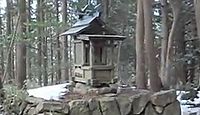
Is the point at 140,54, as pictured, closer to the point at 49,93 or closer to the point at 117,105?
the point at 117,105

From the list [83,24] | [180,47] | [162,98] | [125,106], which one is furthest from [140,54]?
[180,47]

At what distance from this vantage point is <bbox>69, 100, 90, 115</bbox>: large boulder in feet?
22.5

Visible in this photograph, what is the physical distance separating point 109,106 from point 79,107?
2.14ft

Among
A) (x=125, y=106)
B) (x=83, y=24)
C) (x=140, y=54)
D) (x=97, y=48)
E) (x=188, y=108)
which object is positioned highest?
(x=83, y=24)

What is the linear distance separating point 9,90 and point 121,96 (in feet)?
8.81

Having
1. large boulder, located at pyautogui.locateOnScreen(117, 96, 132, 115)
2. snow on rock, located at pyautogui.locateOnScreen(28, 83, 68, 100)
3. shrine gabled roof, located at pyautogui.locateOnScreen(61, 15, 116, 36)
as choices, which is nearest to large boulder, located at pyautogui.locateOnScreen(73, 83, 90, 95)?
snow on rock, located at pyautogui.locateOnScreen(28, 83, 68, 100)

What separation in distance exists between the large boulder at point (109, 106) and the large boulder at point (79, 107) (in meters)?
0.33

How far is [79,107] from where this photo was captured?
272 inches

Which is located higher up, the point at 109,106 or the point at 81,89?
the point at 81,89

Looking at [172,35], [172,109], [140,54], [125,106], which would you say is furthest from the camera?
[172,35]

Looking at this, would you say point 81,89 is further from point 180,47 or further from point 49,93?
point 180,47

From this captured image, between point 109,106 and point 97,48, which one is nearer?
point 109,106

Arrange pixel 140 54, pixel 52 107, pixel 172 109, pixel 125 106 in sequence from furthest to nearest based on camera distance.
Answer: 1. pixel 140 54
2. pixel 172 109
3. pixel 125 106
4. pixel 52 107

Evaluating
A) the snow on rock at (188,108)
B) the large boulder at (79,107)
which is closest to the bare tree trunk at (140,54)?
the snow on rock at (188,108)
